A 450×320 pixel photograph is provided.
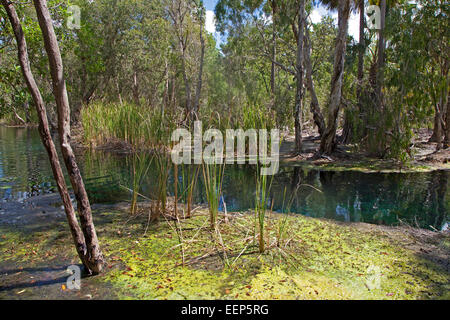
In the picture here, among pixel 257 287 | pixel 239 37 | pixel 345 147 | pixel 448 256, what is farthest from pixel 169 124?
pixel 239 37

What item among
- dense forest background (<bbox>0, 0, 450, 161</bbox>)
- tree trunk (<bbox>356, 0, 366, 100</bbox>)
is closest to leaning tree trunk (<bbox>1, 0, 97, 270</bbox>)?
dense forest background (<bbox>0, 0, 450, 161</bbox>)

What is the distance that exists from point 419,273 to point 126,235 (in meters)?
2.39

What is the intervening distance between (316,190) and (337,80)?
3302 mm

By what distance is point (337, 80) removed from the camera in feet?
24.8

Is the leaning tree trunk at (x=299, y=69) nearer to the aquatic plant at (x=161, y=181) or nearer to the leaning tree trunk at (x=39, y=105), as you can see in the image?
the aquatic plant at (x=161, y=181)

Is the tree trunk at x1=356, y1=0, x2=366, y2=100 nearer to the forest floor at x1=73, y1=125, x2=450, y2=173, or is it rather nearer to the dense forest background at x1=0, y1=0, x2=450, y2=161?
the dense forest background at x1=0, y1=0, x2=450, y2=161

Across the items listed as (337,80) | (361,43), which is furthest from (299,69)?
(361,43)

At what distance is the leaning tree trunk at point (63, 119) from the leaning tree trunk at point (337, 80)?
21.9ft

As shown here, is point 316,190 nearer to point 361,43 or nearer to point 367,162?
point 367,162

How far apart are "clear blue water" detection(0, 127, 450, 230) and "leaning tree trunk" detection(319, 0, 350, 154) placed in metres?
1.31

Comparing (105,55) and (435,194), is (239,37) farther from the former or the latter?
(435,194)

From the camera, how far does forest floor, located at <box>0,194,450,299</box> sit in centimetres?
205

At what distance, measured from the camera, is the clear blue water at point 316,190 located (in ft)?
13.7

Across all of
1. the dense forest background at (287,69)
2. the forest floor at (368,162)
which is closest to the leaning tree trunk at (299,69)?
the dense forest background at (287,69)
